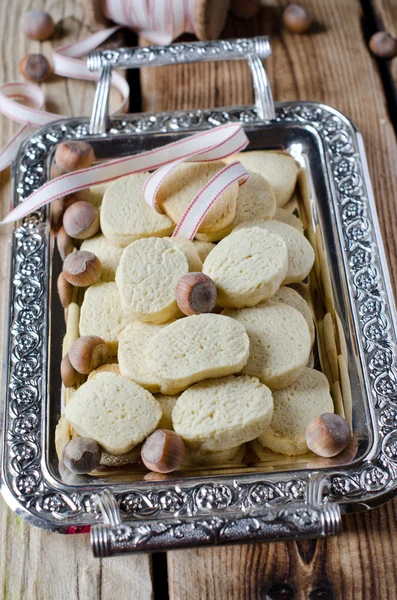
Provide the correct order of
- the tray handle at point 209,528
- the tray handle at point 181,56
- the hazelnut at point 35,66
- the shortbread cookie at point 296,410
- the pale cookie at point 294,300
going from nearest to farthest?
1. the tray handle at point 209,528
2. the shortbread cookie at point 296,410
3. the pale cookie at point 294,300
4. the tray handle at point 181,56
5. the hazelnut at point 35,66

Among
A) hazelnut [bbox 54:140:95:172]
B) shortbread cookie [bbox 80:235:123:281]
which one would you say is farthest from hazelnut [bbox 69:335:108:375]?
hazelnut [bbox 54:140:95:172]

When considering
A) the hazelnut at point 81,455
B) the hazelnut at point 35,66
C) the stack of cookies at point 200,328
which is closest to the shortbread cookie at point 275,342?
the stack of cookies at point 200,328

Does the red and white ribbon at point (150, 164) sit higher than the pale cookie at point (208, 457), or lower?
higher

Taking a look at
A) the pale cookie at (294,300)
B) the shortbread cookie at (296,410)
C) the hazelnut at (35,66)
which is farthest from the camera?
the hazelnut at (35,66)

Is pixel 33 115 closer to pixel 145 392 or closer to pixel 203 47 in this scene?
pixel 203 47

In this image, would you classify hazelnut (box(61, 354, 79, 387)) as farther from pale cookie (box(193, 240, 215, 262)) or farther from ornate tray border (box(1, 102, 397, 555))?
pale cookie (box(193, 240, 215, 262))

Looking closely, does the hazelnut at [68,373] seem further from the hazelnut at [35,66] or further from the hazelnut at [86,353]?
the hazelnut at [35,66]

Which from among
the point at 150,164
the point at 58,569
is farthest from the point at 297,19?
the point at 58,569
